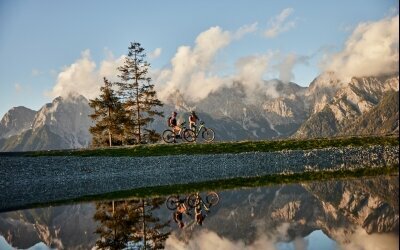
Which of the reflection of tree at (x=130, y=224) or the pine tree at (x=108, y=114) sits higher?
the pine tree at (x=108, y=114)

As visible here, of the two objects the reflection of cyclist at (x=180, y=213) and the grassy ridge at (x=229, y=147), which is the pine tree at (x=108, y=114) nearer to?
the grassy ridge at (x=229, y=147)

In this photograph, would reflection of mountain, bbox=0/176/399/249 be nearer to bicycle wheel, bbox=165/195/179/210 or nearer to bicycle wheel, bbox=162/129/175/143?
bicycle wheel, bbox=165/195/179/210

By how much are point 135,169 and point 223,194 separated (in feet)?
66.7

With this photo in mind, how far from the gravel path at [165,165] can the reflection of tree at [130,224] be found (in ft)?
54.3

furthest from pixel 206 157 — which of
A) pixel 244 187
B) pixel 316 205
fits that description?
pixel 316 205

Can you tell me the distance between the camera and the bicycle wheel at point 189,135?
158 feet

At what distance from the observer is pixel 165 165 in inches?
1747

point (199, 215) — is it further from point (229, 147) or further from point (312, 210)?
point (229, 147)

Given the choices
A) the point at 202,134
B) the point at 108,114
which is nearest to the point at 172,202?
the point at 202,134

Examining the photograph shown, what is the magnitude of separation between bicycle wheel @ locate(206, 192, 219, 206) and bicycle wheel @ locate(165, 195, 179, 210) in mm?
1702

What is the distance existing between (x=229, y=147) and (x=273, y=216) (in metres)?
28.3

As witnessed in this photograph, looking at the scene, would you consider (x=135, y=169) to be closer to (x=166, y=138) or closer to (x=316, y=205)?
(x=166, y=138)

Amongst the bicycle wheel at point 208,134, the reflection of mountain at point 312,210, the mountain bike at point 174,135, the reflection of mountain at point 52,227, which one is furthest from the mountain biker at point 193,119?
the reflection of mountain at point 52,227

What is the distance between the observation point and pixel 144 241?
15.3 meters
